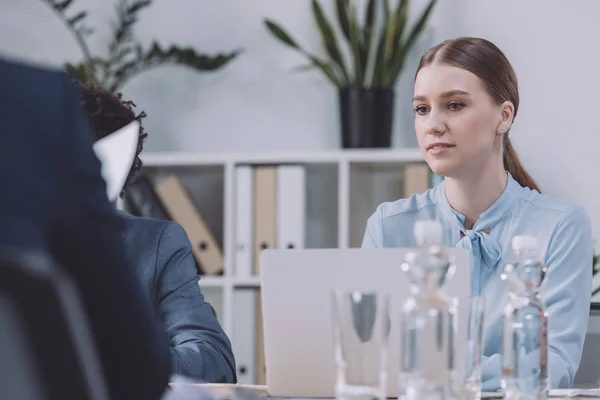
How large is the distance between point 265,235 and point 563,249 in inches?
56.8

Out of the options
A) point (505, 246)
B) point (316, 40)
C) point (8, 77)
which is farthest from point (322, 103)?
point (8, 77)

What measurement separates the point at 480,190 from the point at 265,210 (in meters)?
1.25

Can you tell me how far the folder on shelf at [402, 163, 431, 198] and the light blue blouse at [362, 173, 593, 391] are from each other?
990 millimetres

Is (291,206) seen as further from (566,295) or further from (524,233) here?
(566,295)

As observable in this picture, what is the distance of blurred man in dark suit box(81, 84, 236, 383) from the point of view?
1696 mm

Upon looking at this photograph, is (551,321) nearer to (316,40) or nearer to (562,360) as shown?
(562,360)

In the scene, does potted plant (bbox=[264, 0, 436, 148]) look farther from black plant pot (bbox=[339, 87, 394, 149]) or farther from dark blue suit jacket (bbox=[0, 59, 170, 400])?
→ dark blue suit jacket (bbox=[0, 59, 170, 400])

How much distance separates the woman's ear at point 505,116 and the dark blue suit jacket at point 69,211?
143cm

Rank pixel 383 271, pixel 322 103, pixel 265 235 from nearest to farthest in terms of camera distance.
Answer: pixel 383 271 < pixel 265 235 < pixel 322 103

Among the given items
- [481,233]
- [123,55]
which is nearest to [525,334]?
[481,233]

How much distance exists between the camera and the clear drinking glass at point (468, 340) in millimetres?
1128

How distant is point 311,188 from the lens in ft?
11.3

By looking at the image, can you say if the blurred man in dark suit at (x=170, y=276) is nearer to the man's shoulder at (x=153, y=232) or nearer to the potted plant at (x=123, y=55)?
the man's shoulder at (x=153, y=232)

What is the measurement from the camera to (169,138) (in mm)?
3576
